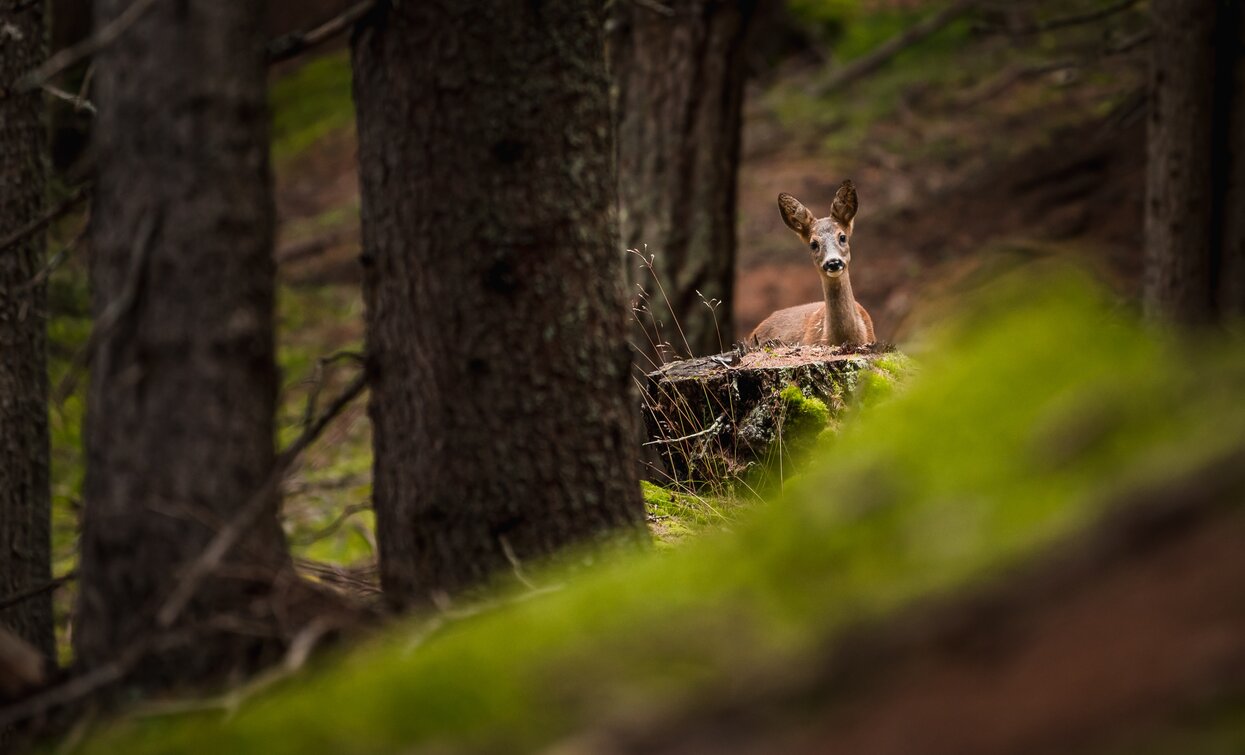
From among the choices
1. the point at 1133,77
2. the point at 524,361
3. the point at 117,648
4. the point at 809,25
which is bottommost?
the point at 117,648

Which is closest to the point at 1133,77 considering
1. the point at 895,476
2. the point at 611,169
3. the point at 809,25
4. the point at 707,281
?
the point at 809,25

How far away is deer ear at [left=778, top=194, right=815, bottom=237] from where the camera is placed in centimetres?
674

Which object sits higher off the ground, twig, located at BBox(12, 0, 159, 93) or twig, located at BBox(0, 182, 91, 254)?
twig, located at BBox(12, 0, 159, 93)

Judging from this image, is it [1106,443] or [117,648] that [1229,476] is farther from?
[117,648]

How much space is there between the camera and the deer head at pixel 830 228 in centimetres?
646

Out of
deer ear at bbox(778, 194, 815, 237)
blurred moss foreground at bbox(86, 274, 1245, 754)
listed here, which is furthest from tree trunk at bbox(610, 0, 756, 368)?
blurred moss foreground at bbox(86, 274, 1245, 754)

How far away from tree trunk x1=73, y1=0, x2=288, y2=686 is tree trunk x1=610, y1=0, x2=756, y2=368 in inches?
217

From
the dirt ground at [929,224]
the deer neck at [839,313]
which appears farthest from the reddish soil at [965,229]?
the deer neck at [839,313]

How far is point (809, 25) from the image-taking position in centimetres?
1941

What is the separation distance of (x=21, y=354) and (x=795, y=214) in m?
4.00

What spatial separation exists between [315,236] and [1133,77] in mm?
10767

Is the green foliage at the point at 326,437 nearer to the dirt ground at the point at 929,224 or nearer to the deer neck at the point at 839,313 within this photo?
the dirt ground at the point at 929,224

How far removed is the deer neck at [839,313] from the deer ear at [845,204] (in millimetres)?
368

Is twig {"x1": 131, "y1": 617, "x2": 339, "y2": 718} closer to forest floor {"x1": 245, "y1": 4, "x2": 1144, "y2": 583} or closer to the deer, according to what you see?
the deer
